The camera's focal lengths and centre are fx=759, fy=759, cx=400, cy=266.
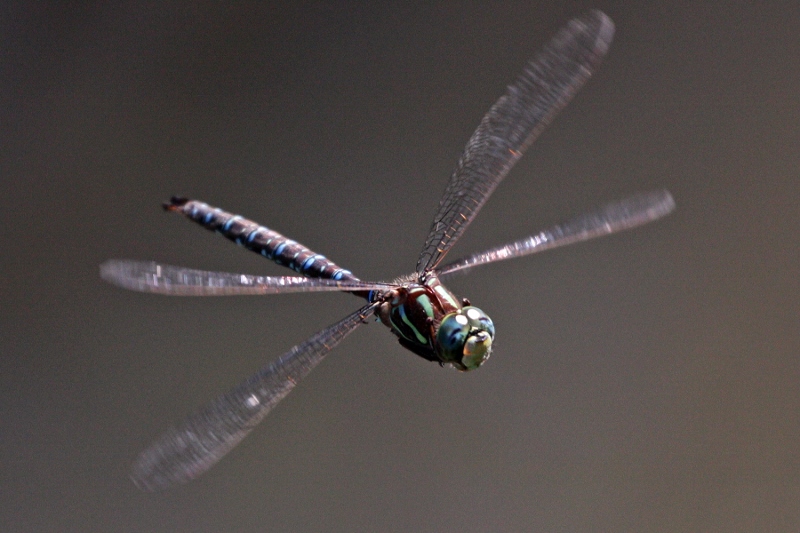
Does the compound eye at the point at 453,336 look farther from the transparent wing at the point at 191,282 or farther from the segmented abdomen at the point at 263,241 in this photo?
the segmented abdomen at the point at 263,241

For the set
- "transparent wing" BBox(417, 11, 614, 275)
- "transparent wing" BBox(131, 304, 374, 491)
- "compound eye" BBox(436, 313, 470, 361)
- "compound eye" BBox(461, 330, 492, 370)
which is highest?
"transparent wing" BBox(417, 11, 614, 275)

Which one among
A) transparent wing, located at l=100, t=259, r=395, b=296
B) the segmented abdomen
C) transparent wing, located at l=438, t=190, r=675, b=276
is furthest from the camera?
the segmented abdomen

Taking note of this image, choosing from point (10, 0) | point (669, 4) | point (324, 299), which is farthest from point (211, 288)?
point (669, 4)

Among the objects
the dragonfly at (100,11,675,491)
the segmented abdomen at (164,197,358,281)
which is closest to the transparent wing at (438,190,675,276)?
the dragonfly at (100,11,675,491)

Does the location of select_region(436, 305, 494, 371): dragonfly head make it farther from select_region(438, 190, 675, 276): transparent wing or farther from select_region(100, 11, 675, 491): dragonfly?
select_region(438, 190, 675, 276): transparent wing

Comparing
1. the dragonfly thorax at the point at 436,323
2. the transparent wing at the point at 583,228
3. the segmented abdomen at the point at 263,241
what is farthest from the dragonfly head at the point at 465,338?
the segmented abdomen at the point at 263,241

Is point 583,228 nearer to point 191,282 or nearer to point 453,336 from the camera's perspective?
point 453,336

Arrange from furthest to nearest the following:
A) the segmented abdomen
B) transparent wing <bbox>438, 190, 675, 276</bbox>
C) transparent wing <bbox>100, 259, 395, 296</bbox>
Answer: the segmented abdomen < transparent wing <bbox>438, 190, 675, 276</bbox> < transparent wing <bbox>100, 259, 395, 296</bbox>
